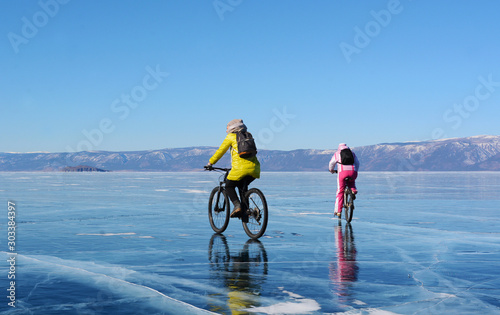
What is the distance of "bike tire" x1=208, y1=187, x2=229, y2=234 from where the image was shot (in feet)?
36.7

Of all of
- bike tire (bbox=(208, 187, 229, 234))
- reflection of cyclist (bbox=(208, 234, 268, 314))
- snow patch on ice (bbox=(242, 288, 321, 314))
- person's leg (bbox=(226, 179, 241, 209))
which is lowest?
snow patch on ice (bbox=(242, 288, 321, 314))

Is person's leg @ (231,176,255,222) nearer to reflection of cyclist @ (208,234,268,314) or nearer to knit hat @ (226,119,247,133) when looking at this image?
reflection of cyclist @ (208,234,268,314)

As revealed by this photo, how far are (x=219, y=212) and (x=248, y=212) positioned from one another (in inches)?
49.9

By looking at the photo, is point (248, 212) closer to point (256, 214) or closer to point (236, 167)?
point (256, 214)

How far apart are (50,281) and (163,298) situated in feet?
5.40

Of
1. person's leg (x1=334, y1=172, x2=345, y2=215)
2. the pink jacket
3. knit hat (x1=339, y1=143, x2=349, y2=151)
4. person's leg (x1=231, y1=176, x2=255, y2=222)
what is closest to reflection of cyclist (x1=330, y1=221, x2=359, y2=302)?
person's leg (x1=231, y1=176, x2=255, y2=222)

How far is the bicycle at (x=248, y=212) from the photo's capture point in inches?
397

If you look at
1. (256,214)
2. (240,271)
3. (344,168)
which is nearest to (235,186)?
A: (256,214)

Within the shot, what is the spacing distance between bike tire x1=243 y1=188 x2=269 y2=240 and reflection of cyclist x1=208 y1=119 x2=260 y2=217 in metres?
0.23

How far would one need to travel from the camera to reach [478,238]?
34.3ft

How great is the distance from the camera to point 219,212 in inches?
453

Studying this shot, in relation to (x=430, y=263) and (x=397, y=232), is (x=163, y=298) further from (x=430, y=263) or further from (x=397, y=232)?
(x=397, y=232)

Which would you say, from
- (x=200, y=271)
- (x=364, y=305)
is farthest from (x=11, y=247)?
(x=364, y=305)

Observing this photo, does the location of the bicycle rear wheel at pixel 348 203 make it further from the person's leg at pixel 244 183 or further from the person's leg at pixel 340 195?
the person's leg at pixel 244 183
